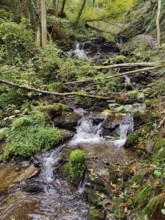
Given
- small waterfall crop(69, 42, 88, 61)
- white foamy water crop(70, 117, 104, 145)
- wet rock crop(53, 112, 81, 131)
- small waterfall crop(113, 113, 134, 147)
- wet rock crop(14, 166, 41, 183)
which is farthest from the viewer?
small waterfall crop(69, 42, 88, 61)

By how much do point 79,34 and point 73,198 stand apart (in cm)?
1399

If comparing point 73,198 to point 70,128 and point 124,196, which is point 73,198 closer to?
point 124,196

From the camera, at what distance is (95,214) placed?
3.63 m

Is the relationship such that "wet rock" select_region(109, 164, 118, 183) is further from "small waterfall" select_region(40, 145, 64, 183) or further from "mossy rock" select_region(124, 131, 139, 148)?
"small waterfall" select_region(40, 145, 64, 183)

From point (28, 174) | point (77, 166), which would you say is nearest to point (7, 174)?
point (28, 174)

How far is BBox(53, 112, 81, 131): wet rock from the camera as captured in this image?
7.03 meters

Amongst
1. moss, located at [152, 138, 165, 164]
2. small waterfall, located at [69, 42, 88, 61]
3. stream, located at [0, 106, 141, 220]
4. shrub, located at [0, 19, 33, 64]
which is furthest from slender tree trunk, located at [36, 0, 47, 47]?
moss, located at [152, 138, 165, 164]

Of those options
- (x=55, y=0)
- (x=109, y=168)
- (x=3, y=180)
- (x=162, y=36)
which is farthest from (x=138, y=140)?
(x=55, y=0)

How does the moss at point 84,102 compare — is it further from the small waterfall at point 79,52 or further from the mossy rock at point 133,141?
the small waterfall at point 79,52

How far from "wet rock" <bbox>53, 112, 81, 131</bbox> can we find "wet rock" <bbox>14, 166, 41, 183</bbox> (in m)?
1.84

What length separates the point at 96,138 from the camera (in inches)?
267

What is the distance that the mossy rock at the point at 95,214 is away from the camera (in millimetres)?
3572

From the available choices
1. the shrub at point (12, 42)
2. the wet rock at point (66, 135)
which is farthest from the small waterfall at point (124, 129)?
the shrub at point (12, 42)

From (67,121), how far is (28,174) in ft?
7.55
